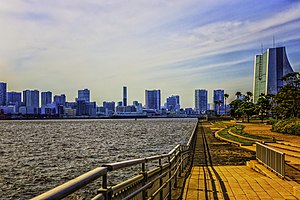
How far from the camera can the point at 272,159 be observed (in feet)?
40.3

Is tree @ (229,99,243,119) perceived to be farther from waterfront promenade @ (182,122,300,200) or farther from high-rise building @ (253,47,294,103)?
waterfront promenade @ (182,122,300,200)

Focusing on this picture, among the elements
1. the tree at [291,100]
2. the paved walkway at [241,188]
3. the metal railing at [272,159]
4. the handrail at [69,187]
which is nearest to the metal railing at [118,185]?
the handrail at [69,187]

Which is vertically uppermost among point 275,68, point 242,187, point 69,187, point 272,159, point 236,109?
point 275,68

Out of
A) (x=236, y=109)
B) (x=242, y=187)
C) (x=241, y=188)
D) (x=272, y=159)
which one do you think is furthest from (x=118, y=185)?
(x=236, y=109)

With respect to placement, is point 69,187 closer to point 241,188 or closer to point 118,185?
point 118,185

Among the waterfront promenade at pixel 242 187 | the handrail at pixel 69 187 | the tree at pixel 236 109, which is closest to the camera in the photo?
the handrail at pixel 69 187

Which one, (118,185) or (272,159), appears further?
(272,159)

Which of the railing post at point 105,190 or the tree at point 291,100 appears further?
the tree at point 291,100

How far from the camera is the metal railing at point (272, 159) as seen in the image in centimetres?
1120

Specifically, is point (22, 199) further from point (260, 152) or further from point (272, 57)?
point (272, 57)

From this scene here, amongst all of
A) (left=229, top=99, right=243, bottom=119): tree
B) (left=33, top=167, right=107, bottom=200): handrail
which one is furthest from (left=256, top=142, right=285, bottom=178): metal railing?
(left=229, top=99, right=243, bottom=119): tree

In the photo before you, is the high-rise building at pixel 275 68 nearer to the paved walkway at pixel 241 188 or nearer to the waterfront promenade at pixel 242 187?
the waterfront promenade at pixel 242 187

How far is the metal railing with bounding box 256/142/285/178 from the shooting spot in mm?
11195

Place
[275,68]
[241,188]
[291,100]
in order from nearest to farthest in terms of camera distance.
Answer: [241,188] → [291,100] → [275,68]
